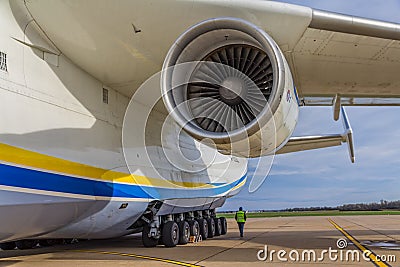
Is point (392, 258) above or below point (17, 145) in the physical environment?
below

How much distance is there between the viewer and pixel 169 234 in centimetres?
936

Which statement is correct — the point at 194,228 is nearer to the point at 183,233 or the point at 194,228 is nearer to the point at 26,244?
the point at 183,233

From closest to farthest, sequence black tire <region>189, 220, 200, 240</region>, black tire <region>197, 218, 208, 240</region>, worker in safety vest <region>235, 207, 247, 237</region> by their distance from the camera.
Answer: black tire <region>189, 220, 200, 240</region> → black tire <region>197, 218, 208, 240</region> → worker in safety vest <region>235, 207, 247, 237</region>

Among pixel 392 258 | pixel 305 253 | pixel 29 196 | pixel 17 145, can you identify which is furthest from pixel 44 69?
pixel 392 258

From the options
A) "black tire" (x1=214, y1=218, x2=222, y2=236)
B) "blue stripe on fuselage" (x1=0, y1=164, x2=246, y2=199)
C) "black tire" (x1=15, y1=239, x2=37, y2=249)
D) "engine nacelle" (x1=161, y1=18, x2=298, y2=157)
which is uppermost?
"engine nacelle" (x1=161, y1=18, x2=298, y2=157)

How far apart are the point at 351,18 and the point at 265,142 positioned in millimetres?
2130

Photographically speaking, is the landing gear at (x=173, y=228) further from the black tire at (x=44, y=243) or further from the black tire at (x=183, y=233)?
the black tire at (x=44, y=243)

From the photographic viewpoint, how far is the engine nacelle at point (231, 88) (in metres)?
5.76

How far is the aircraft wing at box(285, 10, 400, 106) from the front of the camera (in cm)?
633

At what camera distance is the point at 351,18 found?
6.25 meters

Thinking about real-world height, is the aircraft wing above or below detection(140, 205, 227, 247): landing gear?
above

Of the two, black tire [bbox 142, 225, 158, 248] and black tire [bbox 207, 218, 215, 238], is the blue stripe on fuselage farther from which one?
black tire [bbox 207, 218, 215, 238]

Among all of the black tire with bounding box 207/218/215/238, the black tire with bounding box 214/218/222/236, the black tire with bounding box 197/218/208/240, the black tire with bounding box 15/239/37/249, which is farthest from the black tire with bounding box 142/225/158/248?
the black tire with bounding box 214/218/222/236

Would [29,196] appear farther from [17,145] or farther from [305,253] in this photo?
[305,253]
